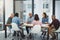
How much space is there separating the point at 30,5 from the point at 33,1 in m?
0.36

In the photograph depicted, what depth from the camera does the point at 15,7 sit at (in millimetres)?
11625

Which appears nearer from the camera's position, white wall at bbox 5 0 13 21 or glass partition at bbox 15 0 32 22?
white wall at bbox 5 0 13 21

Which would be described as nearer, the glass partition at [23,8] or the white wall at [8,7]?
the white wall at [8,7]

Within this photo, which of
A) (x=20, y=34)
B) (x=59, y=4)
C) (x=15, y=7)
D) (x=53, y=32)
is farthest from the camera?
(x=15, y=7)

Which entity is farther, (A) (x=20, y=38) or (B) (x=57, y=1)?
(B) (x=57, y=1)

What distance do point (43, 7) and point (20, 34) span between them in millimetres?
3239

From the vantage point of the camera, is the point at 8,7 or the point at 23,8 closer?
the point at 8,7

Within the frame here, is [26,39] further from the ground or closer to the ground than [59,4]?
closer to the ground

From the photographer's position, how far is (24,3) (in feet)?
38.3

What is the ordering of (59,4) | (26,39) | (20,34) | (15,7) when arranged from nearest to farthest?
(26,39) < (20,34) < (59,4) < (15,7)

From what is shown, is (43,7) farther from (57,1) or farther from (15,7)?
(15,7)

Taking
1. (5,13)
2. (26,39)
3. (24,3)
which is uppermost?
(24,3)

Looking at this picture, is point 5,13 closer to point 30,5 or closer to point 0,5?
point 0,5

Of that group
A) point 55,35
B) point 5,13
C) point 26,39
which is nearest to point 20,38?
point 26,39
